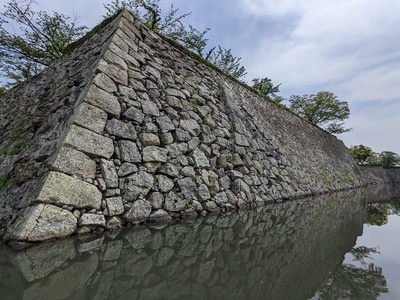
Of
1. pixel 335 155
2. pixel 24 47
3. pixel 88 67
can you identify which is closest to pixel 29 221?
pixel 88 67

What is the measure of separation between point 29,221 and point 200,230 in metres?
1.79

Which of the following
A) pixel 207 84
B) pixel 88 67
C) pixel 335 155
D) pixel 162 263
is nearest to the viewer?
pixel 162 263

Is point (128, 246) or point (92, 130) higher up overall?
point (92, 130)

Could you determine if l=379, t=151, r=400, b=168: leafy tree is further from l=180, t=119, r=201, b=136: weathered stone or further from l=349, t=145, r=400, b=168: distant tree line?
l=180, t=119, r=201, b=136: weathered stone

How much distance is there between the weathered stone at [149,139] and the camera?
11.8 feet

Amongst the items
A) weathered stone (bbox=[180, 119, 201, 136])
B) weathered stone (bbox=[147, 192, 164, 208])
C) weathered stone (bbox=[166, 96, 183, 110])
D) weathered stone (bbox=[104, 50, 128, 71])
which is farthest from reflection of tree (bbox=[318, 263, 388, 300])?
weathered stone (bbox=[104, 50, 128, 71])

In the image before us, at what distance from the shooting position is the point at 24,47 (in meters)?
8.38

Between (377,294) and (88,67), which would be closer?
(377,294)

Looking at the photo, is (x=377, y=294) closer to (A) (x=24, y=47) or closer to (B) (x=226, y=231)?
(B) (x=226, y=231)

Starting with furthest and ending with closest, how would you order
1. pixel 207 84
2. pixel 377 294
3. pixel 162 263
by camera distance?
pixel 207 84 → pixel 162 263 → pixel 377 294

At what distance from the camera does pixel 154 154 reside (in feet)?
11.9

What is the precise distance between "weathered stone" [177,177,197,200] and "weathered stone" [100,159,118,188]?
1072mm

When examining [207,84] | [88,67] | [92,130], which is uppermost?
[207,84]

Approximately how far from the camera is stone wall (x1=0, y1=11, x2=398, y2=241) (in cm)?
260
